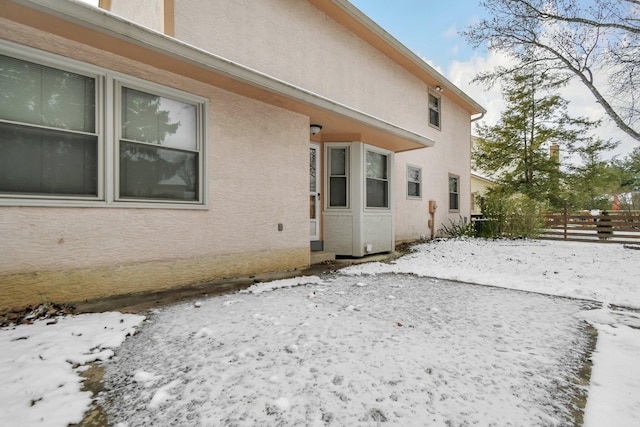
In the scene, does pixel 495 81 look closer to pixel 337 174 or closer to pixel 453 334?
pixel 337 174

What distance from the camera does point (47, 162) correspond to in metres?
2.99

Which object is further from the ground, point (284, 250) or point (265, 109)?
point (265, 109)

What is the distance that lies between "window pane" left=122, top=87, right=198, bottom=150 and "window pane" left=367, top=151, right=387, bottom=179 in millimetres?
3823

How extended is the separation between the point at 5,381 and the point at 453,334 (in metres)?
3.03

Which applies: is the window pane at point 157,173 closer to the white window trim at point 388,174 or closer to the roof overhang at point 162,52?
the roof overhang at point 162,52

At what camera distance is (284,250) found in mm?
4973

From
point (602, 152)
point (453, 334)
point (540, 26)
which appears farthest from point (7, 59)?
point (602, 152)

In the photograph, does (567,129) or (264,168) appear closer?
(264,168)

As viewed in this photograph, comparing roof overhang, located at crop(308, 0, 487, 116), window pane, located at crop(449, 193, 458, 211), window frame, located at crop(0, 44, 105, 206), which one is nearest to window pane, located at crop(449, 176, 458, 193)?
window pane, located at crop(449, 193, 458, 211)

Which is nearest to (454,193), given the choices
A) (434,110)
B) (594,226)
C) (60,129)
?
(434,110)

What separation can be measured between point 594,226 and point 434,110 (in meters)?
7.00

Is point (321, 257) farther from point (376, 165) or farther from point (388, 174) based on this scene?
point (388, 174)

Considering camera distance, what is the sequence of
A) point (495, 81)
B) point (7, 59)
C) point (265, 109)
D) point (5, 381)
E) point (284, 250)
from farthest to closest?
1. point (495, 81)
2. point (284, 250)
3. point (265, 109)
4. point (7, 59)
5. point (5, 381)

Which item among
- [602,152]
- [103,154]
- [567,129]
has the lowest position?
[103,154]
